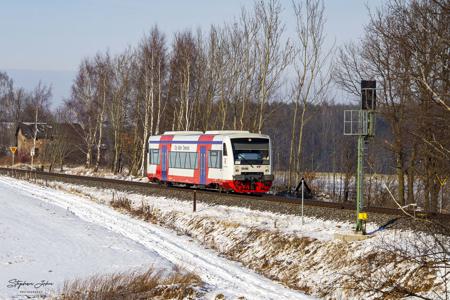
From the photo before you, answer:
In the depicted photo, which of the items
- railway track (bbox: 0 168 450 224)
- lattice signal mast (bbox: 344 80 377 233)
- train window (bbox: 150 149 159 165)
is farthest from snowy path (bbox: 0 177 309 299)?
train window (bbox: 150 149 159 165)

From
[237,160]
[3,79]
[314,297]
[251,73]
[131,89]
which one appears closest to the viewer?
[314,297]

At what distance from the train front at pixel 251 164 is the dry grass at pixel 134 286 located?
1178 cm

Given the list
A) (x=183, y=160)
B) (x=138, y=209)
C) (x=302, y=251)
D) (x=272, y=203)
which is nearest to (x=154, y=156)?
(x=183, y=160)

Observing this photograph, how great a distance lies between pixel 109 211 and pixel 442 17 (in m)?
24.5

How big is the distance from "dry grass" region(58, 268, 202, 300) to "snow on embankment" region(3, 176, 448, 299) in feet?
8.35

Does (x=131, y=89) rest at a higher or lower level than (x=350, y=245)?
higher

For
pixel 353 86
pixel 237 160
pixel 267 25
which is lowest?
pixel 237 160

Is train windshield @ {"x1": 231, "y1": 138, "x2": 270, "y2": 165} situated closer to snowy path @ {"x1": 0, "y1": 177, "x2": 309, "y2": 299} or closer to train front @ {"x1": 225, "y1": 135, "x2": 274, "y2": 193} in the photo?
train front @ {"x1": 225, "y1": 135, "x2": 274, "y2": 193}

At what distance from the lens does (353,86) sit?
1244 inches

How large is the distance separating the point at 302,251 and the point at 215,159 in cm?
1219

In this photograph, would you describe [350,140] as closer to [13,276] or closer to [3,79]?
[13,276]

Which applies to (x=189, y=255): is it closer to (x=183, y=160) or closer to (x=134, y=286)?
(x=134, y=286)

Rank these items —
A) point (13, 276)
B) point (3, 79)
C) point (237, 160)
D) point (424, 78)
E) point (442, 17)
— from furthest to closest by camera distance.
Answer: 1. point (3, 79)
2. point (237, 160)
3. point (13, 276)
4. point (442, 17)
5. point (424, 78)

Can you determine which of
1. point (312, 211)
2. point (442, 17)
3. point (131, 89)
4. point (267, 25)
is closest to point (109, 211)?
point (312, 211)
